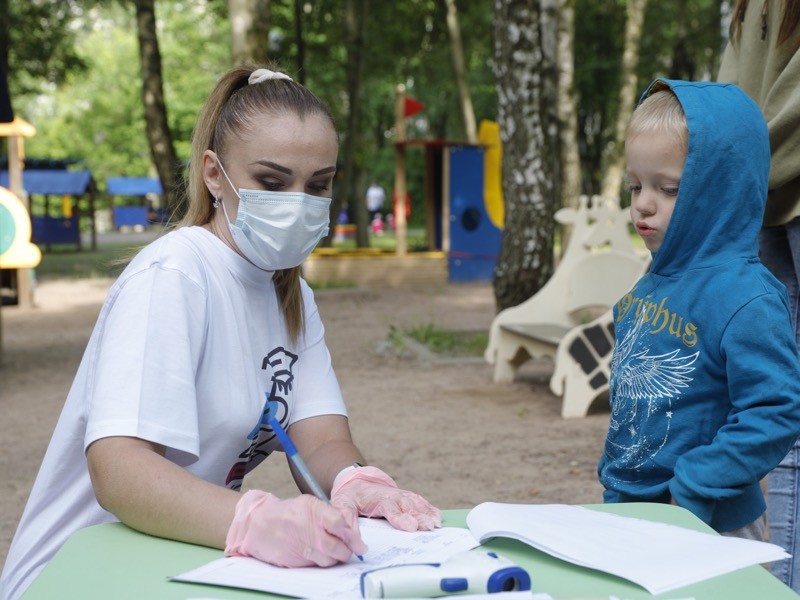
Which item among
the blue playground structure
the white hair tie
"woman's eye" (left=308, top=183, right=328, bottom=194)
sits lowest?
the blue playground structure

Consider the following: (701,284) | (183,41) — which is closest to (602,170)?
(183,41)

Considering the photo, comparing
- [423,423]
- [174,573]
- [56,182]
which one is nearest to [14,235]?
[423,423]

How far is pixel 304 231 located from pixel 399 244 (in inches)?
529

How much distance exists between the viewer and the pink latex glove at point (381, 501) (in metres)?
1.52

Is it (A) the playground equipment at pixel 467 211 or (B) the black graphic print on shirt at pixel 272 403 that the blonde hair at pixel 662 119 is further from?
(A) the playground equipment at pixel 467 211

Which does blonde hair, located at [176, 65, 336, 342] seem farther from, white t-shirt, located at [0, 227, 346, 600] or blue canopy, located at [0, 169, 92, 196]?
blue canopy, located at [0, 169, 92, 196]

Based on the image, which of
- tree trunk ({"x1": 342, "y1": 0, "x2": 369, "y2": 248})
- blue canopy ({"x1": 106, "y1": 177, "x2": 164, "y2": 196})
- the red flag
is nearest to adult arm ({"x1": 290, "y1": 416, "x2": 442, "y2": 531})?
the red flag

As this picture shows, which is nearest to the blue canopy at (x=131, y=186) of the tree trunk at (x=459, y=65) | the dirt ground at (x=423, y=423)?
the tree trunk at (x=459, y=65)

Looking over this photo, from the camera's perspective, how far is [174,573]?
51.1 inches

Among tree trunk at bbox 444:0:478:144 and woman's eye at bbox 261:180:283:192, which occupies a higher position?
tree trunk at bbox 444:0:478:144

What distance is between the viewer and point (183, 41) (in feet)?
149

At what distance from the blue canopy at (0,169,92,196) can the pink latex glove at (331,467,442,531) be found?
82.9 feet

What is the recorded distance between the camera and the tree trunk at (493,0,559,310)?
787 centimetres

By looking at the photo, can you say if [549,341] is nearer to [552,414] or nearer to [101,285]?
[552,414]
